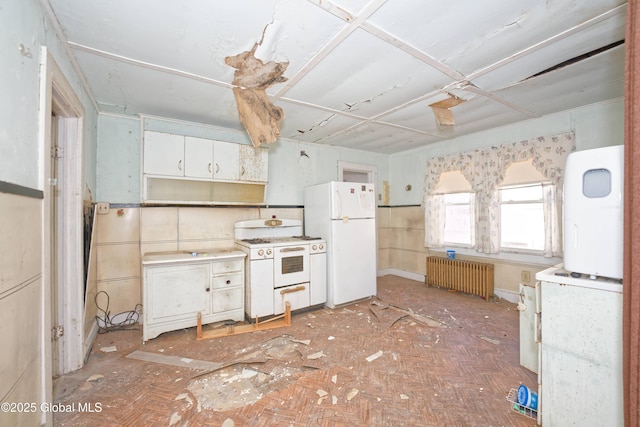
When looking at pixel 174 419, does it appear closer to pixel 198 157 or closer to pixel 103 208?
pixel 103 208

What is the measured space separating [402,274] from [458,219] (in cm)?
162

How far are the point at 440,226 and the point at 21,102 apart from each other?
16.3 ft

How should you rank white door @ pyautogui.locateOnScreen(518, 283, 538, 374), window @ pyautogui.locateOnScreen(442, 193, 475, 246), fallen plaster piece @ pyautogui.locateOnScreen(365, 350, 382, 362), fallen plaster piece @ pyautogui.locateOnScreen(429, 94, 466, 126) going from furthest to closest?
window @ pyautogui.locateOnScreen(442, 193, 475, 246)
fallen plaster piece @ pyautogui.locateOnScreen(429, 94, 466, 126)
fallen plaster piece @ pyautogui.locateOnScreen(365, 350, 382, 362)
white door @ pyautogui.locateOnScreen(518, 283, 538, 374)

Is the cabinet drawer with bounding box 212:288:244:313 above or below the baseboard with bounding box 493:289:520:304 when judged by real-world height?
above

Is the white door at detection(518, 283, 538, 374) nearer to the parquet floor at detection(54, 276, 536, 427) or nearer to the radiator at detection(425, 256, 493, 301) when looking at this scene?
the parquet floor at detection(54, 276, 536, 427)

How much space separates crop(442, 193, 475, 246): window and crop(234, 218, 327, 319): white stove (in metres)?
2.37

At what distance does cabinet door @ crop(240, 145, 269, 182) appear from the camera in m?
3.60

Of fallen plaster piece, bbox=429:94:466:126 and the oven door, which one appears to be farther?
the oven door

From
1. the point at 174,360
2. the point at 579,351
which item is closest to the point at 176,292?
the point at 174,360

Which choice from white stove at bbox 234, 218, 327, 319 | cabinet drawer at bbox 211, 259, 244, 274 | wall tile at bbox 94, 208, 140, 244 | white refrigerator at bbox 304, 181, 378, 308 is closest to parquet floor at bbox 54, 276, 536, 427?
white stove at bbox 234, 218, 327, 319

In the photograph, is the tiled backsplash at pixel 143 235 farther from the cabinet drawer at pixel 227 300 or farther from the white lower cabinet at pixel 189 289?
the cabinet drawer at pixel 227 300

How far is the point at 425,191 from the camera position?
479 centimetres

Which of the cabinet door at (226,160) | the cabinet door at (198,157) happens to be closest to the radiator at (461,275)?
the cabinet door at (226,160)

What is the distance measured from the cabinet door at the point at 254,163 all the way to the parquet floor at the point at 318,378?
6.70 ft
